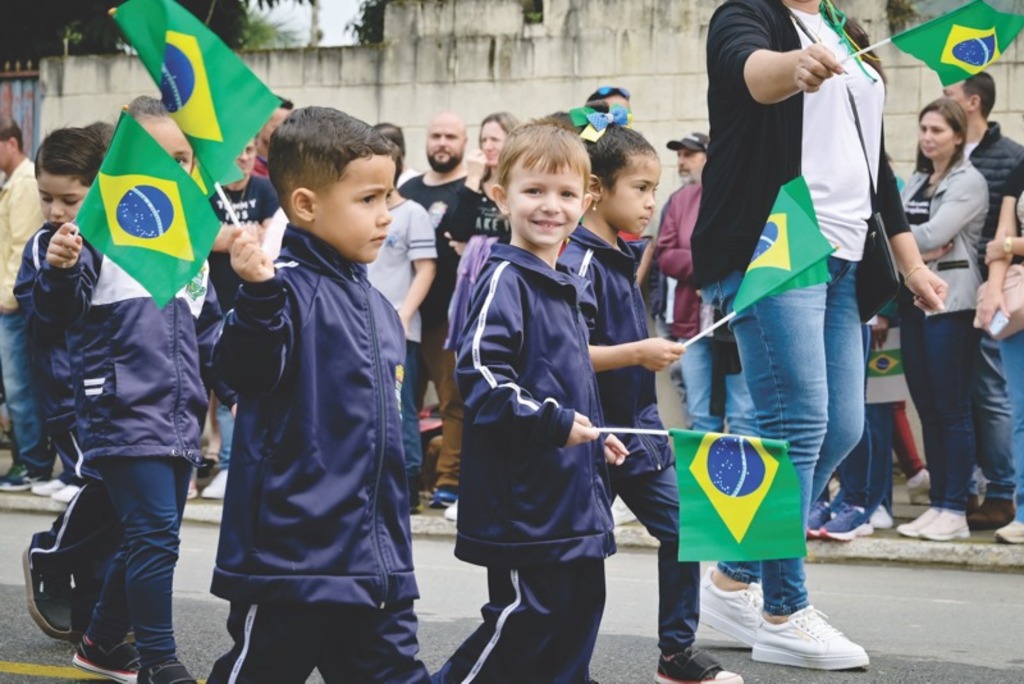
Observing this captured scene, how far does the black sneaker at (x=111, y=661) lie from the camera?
4918mm

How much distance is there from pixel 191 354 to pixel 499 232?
3.96 meters

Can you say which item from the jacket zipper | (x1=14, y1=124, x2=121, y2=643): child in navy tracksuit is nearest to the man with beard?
(x1=14, y1=124, x2=121, y2=643): child in navy tracksuit

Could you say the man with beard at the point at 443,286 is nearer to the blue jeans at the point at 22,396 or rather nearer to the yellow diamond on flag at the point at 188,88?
the blue jeans at the point at 22,396

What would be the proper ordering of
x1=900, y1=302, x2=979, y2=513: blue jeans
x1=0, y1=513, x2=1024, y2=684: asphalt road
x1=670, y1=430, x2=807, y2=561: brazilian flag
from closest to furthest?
x1=670, y1=430, x2=807, y2=561: brazilian flag < x1=0, y1=513, x2=1024, y2=684: asphalt road < x1=900, y1=302, x2=979, y2=513: blue jeans

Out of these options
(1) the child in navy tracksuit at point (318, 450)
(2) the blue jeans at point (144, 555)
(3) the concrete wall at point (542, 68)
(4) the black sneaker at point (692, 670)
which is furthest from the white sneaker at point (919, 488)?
(1) the child in navy tracksuit at point (318, 450)

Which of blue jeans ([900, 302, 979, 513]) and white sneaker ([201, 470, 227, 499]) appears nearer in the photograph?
blue jeans ([900, 302, 979, 513])

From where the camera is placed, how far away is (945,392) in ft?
26.8

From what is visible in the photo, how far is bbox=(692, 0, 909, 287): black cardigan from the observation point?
195 inches

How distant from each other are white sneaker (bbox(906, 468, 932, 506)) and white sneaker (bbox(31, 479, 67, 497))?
16.6 feet

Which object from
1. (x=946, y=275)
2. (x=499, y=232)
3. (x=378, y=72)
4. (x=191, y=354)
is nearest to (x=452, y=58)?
(x=378, y=72)

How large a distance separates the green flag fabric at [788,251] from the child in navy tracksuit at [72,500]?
7.00ft

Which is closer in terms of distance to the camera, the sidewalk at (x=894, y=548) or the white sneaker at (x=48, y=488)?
the sidewalk at (x=894, y=548)

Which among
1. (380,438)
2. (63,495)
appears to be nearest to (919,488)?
(63,495)

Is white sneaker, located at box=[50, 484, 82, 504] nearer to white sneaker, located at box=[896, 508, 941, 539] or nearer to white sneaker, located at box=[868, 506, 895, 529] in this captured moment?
white sneaker, located at box=[868, 506, 895, 529]
